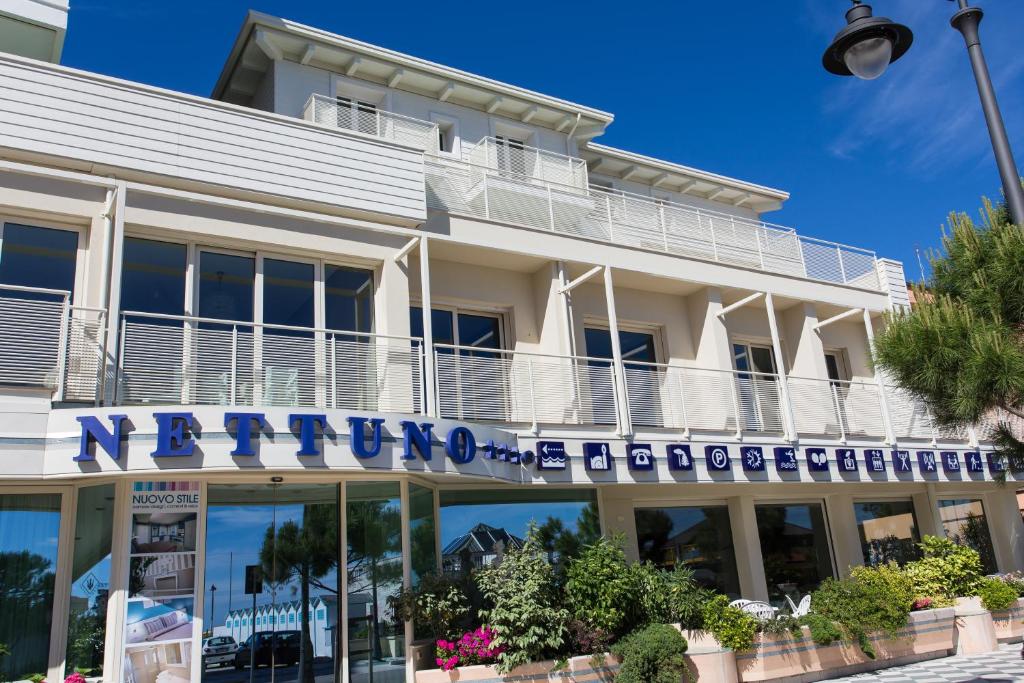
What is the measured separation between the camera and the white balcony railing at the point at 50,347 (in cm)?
972

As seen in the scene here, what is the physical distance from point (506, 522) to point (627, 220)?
7.34 meters

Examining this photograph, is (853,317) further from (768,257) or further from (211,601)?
(211,601)

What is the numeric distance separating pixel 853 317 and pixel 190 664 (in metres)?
16.8

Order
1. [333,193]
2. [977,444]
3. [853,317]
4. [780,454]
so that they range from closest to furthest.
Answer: [333,193] → [780,454] → [977,444] → [853,317]

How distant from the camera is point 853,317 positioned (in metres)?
20.7

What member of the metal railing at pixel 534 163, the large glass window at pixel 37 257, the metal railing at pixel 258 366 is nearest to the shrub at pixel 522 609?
the metal railing at pixel 258 366

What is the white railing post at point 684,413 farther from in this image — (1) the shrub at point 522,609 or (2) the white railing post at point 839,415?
(1) the shrub at point 522,609

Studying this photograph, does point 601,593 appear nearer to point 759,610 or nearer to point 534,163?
point 759,610

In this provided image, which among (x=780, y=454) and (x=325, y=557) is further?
(x=780, y=454)

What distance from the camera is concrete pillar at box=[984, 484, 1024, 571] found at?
20812 millimetres

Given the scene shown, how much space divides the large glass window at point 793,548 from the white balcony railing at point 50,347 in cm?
1265

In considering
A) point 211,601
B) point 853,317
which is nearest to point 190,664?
point 211,601

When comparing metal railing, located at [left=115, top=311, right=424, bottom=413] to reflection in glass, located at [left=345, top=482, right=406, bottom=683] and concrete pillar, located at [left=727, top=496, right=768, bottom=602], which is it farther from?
concrete pillar, located at [left=727, top=496, right=768, bottom=602]

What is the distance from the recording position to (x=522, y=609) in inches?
431
